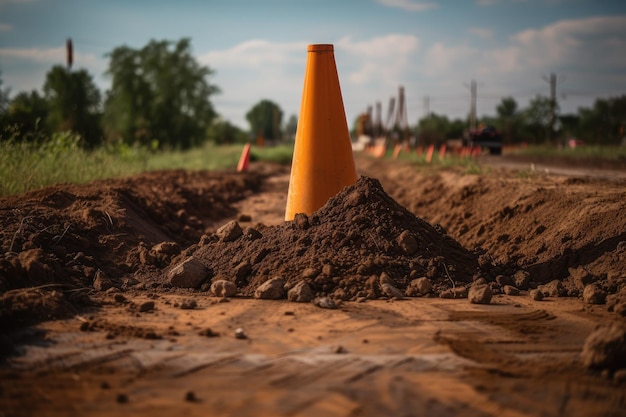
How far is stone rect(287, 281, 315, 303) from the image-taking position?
16.0ft

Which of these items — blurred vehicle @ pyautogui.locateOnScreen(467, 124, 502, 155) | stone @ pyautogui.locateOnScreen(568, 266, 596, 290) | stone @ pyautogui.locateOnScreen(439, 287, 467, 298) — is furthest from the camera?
blurred vehicle @ pyautogui.locateOnScreen(467, 124, 502, 155)

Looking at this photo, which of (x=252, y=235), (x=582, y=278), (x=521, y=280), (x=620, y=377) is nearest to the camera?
(x=620, y=377)

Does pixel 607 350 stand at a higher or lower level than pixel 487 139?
lower

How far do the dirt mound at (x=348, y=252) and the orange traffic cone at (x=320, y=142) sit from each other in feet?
1.79

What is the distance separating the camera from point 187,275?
5398mm

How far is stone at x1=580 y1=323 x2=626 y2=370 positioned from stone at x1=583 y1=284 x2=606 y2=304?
1.49 m

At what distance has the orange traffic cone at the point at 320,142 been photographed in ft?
21.7

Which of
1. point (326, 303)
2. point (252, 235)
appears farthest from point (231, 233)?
point (326, 303)

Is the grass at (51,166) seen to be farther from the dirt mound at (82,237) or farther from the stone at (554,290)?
the stone at (554,290)

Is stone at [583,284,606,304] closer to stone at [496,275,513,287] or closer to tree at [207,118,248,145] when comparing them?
stone at [496,275,513,287]

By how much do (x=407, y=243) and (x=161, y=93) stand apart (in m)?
42.6

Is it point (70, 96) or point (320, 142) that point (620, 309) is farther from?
point (70, 96)

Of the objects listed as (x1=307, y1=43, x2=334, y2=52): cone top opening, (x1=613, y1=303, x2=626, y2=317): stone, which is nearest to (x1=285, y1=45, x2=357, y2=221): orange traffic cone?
(x1=307, y1=43, x2=334, y2=52): cone top opening

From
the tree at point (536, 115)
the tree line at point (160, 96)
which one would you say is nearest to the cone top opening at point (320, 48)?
the tree line at point (160, 96)
